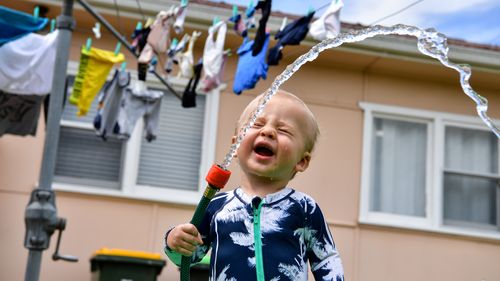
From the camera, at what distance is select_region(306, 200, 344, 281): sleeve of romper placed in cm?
210

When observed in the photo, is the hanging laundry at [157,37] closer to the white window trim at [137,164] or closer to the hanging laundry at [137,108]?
the hanging laundry at [137,108]

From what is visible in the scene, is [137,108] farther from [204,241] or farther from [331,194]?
[204,241]

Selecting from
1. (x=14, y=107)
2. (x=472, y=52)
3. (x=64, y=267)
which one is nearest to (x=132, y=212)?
(x=64, y=267)

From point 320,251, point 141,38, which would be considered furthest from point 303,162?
point 141,38

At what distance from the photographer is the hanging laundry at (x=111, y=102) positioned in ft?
22.8

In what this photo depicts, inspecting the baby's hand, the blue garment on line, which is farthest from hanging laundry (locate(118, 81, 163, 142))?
the baby's hand

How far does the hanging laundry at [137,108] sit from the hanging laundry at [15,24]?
1.42 meters

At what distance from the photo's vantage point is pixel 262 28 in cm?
584

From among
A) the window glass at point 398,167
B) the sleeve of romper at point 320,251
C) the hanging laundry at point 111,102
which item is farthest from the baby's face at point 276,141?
the window glass at point 398,167

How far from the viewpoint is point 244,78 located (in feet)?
20.4

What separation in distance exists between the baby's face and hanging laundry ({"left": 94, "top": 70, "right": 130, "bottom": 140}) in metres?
4.94

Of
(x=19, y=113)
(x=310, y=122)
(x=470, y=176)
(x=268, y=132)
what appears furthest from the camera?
(x=470, y=176)

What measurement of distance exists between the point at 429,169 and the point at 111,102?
11.9 feet

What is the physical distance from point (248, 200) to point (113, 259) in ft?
15.2
